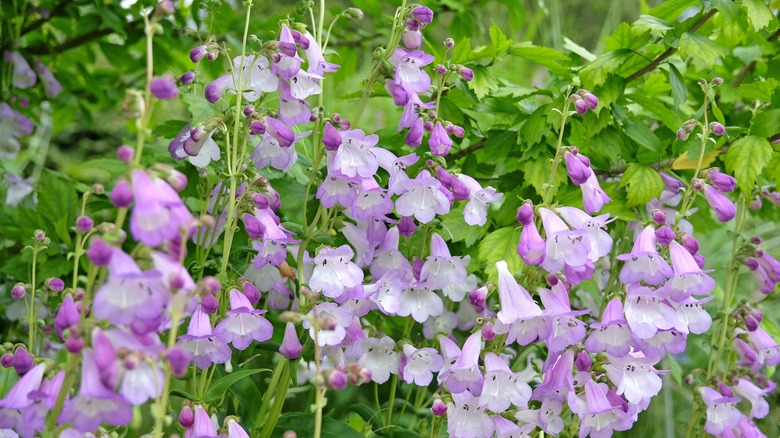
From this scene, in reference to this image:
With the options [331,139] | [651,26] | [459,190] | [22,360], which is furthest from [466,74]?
[22,360]

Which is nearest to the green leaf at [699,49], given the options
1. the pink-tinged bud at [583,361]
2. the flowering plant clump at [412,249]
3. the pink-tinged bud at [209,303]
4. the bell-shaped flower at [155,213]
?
the flowering plant clump at [412,249]

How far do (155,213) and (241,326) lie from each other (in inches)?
24.8

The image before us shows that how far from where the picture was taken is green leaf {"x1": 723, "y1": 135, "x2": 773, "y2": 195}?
6.16ft

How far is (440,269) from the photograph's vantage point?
1.82 metres

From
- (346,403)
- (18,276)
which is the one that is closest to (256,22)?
(18,276)

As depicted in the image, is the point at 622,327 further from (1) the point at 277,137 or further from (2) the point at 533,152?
(1) the point at 277,137

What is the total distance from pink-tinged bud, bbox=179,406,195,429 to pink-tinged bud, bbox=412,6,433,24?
86 cm

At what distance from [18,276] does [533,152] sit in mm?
1438

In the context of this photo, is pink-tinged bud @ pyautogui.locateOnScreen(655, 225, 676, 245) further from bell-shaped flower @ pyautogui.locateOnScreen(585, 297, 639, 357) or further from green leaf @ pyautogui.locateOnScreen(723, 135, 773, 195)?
green leaf @ pyautogui.locateOnScreen(723, 135, 773, 195)

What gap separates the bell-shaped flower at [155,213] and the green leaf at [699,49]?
4.03 feet

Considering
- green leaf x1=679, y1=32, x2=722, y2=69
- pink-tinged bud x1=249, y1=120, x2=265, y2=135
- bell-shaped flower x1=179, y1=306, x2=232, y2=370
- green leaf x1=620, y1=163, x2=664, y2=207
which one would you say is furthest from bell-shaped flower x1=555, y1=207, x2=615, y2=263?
bell-shaped flower x1=179, y1=306, x2=232, y2=370

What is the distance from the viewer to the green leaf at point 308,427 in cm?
175

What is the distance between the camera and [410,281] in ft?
5.98

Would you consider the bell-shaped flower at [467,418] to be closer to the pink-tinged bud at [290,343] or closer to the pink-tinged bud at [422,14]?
the pink-tinged bud at [290,343]
